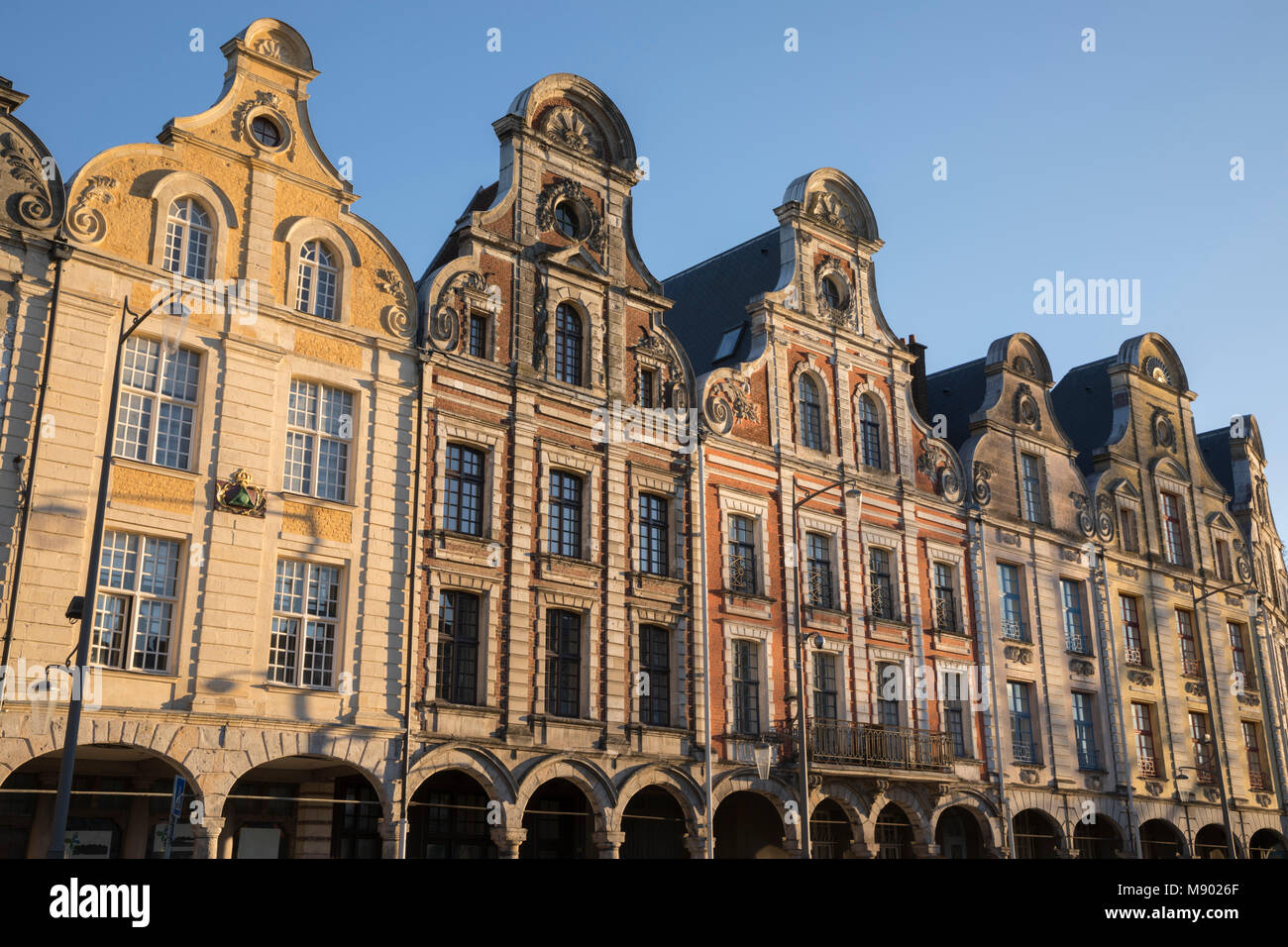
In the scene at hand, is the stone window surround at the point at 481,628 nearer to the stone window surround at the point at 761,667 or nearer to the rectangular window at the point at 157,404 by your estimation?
the rectangular window at the point at 157,404

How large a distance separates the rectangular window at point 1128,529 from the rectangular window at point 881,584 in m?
12.8

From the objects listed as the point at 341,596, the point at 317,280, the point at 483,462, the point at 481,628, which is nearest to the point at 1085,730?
the point at 481,628

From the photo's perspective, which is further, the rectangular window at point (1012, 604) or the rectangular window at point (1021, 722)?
the rectangular window at point (1012, 604)

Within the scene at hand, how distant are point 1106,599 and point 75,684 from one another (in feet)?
106

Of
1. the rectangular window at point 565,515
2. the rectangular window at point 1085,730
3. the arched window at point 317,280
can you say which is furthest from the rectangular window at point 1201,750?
the arched window at point 317,280

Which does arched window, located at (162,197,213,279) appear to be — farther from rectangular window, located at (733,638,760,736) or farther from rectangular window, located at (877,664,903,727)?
rectangular window, located at (877,664,903,727)

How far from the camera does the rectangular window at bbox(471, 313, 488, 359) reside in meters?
26.7

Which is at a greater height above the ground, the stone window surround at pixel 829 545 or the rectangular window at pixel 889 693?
the stone window surround at pixel 829 545

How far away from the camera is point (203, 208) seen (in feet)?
76.7

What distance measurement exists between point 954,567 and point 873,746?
23.5 ft

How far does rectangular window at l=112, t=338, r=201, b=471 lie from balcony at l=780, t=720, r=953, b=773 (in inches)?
591

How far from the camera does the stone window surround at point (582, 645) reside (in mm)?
25547

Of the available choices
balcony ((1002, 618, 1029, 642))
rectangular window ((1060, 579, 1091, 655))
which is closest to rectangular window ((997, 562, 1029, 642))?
balcony ((1002, 618, 1029, 642))
